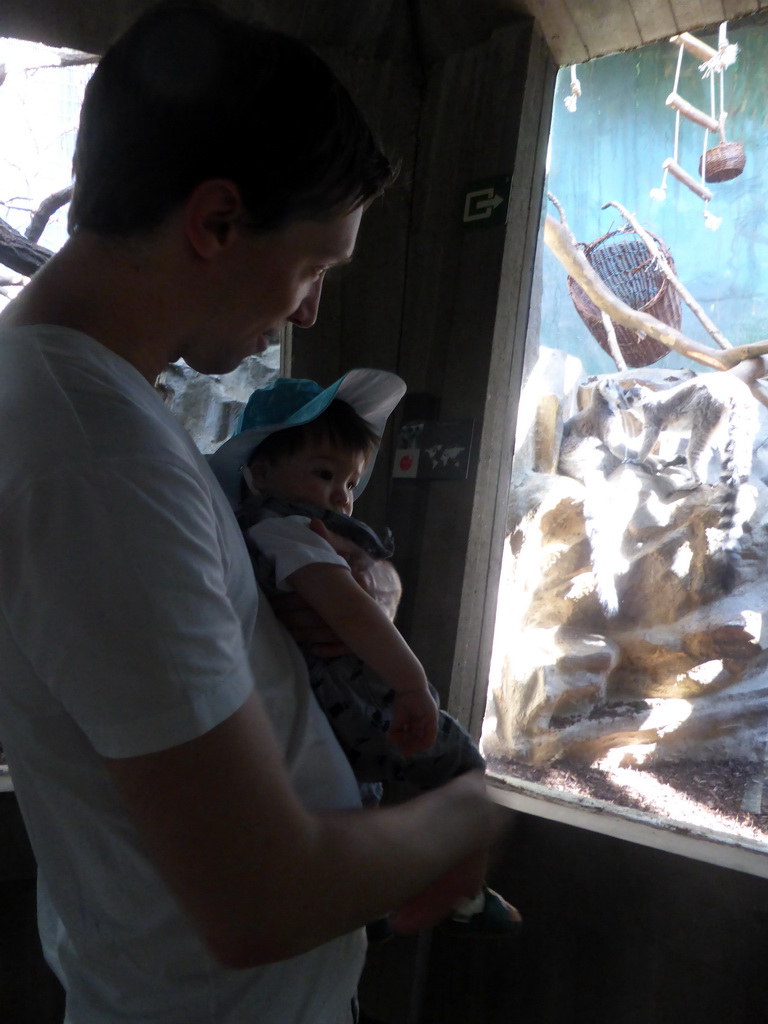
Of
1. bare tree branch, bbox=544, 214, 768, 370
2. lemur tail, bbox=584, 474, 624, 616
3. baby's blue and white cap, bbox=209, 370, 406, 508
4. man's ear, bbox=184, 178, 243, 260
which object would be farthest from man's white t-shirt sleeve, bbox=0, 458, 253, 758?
lemur tail, bbox=584, 474, 624, 616

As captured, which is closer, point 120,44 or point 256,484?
point 120,44

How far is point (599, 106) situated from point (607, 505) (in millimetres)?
1780

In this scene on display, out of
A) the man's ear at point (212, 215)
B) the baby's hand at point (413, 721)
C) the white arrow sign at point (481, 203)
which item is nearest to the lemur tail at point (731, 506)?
the white arrow sign at point (481, 203)

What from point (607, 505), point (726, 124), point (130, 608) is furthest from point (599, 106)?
point (130, 608)

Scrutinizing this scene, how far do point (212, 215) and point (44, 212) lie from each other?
2518 mm

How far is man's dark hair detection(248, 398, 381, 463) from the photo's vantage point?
4.21 feet

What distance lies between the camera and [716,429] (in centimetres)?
346

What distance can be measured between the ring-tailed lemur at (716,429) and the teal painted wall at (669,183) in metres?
0.17

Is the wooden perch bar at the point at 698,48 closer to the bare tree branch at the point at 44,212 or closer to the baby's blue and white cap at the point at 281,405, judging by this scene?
the baby's blue and white cap at the point at 281,405

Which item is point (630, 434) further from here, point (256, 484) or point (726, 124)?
point (256, 484)

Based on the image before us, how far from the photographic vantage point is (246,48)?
693 millimetres

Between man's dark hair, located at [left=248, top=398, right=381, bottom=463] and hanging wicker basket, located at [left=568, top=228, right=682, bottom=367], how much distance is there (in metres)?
2.57

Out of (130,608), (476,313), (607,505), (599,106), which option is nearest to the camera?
(130,608)

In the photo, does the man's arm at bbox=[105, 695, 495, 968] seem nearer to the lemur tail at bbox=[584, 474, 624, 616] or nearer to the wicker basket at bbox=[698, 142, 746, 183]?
the lemur tail at bbox=[584, 474, 624, 616]
